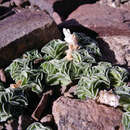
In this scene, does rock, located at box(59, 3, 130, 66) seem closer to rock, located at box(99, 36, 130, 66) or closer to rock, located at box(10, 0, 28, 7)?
rock, located at box(99, 36, 130, 66)

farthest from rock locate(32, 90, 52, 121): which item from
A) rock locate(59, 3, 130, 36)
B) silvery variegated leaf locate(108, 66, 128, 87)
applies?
rock locate(59, 3, 130, 36)

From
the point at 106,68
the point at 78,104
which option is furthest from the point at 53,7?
the point at 78,104

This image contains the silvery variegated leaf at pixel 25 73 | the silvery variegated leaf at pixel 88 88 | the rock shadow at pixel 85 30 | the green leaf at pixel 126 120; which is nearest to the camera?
the green leaf at pixel 126 120

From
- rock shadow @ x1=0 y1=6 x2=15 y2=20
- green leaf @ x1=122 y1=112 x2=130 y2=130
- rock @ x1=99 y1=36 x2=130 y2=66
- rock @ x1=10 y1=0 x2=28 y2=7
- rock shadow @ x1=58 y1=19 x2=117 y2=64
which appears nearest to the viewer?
green leaf @ x1=122 y1=112 x2=130 y2=130

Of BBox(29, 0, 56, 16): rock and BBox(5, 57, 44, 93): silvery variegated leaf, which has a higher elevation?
BBox(29, 0, 56, 16): rock

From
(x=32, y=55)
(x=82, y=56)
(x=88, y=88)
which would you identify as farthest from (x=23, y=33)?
(x=88, y=88)

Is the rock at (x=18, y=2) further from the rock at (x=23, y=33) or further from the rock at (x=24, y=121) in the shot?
the rock at (x=24, y=121)

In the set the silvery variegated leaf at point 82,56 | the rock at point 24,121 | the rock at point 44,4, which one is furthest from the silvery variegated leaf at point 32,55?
the rock at point 44,4
